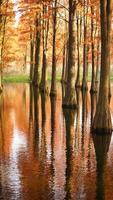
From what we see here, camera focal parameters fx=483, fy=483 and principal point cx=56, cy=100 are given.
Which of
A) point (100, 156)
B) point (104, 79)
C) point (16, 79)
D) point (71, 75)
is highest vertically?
point (104, 79)

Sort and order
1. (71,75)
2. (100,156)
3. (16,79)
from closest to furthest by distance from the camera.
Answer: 1. (100,156)
2. (71,75)
3. (16,79)

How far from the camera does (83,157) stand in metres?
16.8

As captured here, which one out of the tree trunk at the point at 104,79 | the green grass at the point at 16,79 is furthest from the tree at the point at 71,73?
the green grass at the point at 16,79

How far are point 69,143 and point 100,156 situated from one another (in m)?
2.62

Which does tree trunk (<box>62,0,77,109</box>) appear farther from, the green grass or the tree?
the green grass

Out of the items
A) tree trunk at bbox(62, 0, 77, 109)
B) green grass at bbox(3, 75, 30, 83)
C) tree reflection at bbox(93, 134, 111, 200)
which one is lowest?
tree reflection at bbox(93, 134, 111, 200)

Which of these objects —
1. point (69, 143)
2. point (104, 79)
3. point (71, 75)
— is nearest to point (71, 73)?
point (71, 75)

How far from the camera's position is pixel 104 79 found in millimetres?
22062

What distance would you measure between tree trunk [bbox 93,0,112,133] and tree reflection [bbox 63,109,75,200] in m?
1.39

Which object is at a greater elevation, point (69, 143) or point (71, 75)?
point (71, 75)

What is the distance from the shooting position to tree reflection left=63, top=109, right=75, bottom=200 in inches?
529

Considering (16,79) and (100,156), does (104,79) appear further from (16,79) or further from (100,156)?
(16,79)

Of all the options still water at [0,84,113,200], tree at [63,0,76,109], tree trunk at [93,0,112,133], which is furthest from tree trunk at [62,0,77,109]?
tree trunk at [93,0,112,133]

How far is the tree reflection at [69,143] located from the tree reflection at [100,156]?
799 millimetres
